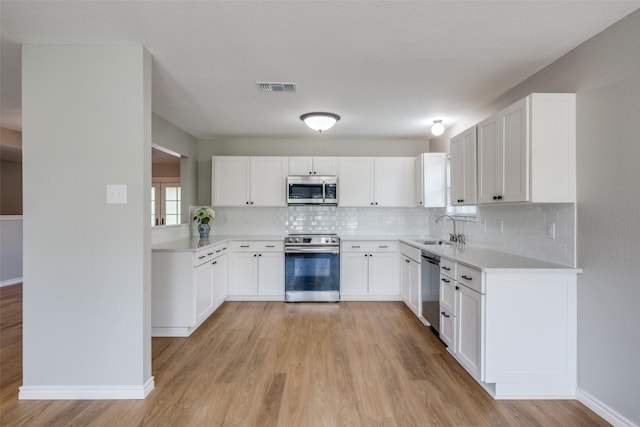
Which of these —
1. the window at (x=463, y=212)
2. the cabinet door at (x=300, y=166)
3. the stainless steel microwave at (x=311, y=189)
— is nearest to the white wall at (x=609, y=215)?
the window at (x=463, y=212)

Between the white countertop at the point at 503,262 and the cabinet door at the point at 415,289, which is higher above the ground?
the white countertop at the point at 503,262

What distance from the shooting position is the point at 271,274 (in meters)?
4.42

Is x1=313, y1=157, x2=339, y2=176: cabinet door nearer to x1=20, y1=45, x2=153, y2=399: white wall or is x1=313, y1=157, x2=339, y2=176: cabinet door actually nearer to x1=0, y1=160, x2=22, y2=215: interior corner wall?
x1=20, y1=45, x2=153, y2=399: white wall

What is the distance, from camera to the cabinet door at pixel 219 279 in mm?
→ 3889

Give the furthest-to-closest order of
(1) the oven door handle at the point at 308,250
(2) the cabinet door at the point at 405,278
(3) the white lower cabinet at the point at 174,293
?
(1) the oven door handle at the point at 308,250
(2) the cabinet door at the point at 405,278
(3) the white lower cabinet at the point at 174,293

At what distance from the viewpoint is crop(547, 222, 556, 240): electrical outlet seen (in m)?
2.37

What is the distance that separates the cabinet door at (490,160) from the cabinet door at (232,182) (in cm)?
314

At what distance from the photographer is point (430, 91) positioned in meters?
2.99

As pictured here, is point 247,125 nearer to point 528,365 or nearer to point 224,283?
point 224,283

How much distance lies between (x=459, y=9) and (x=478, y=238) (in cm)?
241

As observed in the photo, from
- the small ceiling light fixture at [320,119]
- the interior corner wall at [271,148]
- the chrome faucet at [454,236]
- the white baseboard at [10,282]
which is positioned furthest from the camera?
the white baseboard at [10,282]

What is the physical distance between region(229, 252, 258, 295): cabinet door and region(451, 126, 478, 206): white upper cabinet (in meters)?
2.74

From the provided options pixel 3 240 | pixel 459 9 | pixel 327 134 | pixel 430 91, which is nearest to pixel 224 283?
pixel 327 134

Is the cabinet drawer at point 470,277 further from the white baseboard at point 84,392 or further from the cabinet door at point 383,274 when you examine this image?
the white baseboard at point 84,392
